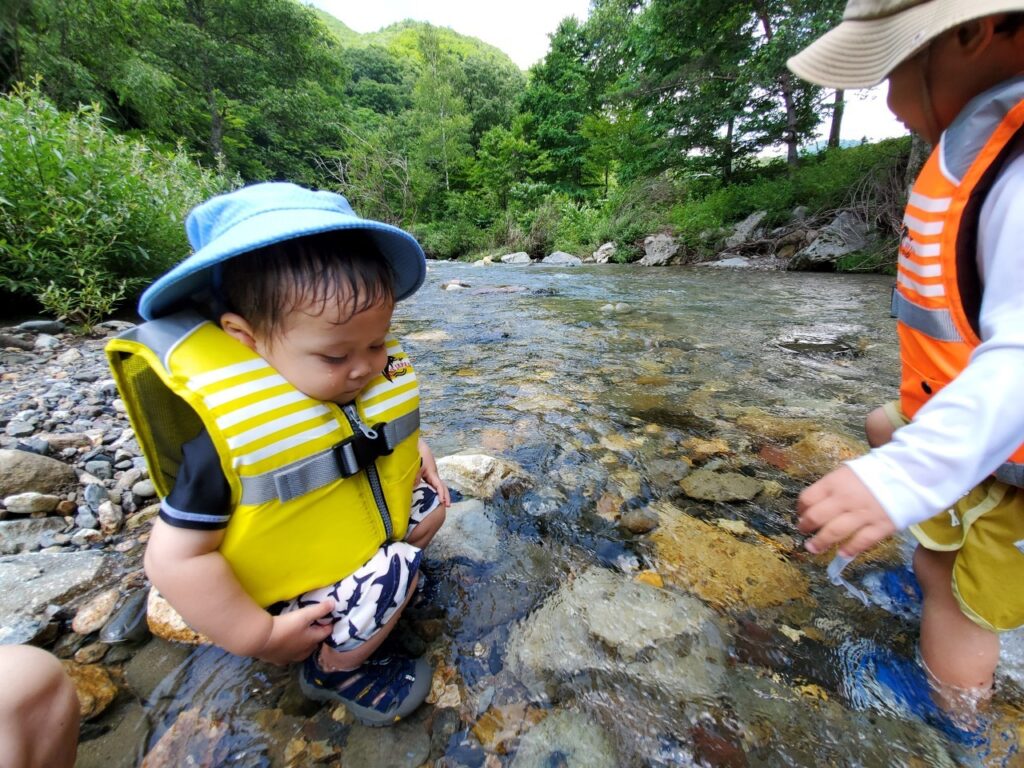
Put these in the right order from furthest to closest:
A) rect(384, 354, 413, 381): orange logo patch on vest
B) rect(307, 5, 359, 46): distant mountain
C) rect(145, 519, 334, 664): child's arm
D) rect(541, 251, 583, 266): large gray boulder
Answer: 1. rect(307, 5, 359, 46): distant mountain
2. rect(541, 251, 583, 266): large gray boulder
3. rect(384, 354, 413, 381): orange logo patch on vest
4. rect(145, 519, 334, 664): child's arm

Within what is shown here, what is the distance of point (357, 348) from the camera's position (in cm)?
102

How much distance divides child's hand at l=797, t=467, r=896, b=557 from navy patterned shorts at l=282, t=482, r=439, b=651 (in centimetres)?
89

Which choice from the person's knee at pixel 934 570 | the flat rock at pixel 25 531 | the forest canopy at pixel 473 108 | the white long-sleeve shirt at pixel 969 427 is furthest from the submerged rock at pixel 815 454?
the forest canopy at pixel 473 108

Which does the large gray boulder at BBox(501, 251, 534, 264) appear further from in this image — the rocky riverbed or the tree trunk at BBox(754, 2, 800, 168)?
the rocky riverbed

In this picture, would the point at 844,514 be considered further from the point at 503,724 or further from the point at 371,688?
the point at 371,688

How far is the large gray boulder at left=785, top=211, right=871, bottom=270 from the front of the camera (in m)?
9.34

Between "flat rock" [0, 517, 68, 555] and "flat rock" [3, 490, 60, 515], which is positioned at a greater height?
"flat rock" [3, 490, 60, 515]

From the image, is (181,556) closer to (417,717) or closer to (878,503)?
(417,717)

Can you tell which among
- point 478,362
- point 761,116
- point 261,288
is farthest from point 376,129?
point 261,288

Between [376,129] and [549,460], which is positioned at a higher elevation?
[376,129]

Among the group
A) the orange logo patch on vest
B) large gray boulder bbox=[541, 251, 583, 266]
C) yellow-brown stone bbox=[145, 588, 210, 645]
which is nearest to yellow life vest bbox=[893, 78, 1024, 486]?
the orange logo patch on vest

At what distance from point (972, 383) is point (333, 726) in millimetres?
1486

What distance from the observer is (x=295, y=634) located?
3.26 ft

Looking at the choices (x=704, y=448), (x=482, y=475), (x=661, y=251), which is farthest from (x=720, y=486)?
(x=661, y=251)
